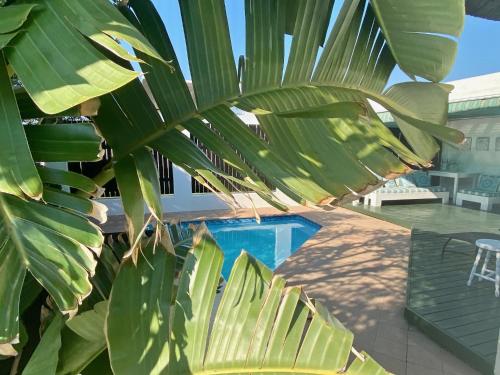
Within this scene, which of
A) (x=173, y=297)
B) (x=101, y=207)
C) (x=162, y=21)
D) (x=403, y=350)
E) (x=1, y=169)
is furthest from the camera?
(x=403, y=350)

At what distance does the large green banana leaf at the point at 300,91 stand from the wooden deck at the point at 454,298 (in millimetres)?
2901

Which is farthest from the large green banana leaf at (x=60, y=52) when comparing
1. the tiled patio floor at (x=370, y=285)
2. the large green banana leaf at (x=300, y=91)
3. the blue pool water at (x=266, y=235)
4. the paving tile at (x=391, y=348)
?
the blue pool water at (x=266, y=235)

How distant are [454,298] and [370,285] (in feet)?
5.16

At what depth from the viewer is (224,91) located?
2.61ft

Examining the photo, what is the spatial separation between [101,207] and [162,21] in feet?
1.59

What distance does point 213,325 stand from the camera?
904 mm

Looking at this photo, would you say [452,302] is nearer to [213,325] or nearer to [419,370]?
[419,370]

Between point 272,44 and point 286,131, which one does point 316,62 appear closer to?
point 272,44

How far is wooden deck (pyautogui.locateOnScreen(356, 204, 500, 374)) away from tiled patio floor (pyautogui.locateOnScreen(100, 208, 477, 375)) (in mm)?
162

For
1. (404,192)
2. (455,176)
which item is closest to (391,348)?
(455,176)

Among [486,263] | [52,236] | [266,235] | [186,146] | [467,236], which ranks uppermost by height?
[186,146]

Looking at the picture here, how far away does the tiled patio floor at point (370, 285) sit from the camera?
314 cm

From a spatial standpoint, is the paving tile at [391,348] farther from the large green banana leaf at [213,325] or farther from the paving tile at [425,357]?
the large green banana leaf at [213,325]

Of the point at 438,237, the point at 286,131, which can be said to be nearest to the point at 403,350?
the point at 438,237
